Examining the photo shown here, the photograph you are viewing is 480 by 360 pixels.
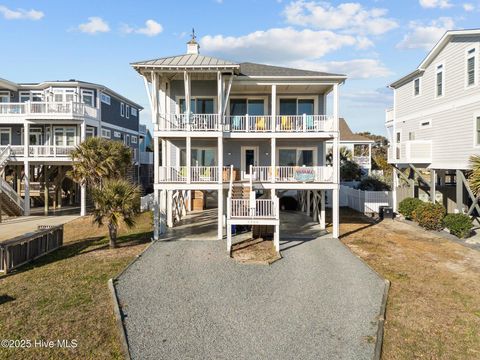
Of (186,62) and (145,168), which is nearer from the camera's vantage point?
(186,62)

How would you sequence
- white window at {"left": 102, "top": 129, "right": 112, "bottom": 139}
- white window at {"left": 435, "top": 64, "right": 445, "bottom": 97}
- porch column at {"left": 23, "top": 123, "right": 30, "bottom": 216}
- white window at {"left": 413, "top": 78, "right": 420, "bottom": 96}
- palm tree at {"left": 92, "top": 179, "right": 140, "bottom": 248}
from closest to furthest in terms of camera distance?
1. palm tree at {"left": 92, "top": 179, "right": 140, "bottom": 248}
2. white window at {"left": 435, "top": 64, "right": 445, "bottom": 97}
3. white window at {"left": 413, "top": 78, "right": 420, "bottom": 96}
4. porch column at {"left": 23, "top": 123, "right": 30, "bottom": 216}
5. white window at {"left": 102, "top": 129, "right": 112, "bottom": 139}

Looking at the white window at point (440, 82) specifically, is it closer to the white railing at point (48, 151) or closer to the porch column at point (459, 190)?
the porch column at point (459, 190)

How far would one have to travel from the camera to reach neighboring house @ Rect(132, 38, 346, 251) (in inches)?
708

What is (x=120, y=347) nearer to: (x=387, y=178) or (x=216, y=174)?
(x=216, y=174)

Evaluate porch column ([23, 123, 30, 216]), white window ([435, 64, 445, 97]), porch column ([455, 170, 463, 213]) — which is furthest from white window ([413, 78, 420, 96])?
porch column ([23, 123, 30, 216])

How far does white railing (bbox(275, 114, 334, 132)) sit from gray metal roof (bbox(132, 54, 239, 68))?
4276 mm

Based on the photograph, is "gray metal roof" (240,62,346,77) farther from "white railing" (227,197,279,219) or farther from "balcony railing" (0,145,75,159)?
"balcony railing" (0,145,75,159)

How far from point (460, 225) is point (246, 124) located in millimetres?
12463

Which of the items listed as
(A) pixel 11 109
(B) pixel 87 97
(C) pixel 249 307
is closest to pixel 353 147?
(B) pixel 87 97

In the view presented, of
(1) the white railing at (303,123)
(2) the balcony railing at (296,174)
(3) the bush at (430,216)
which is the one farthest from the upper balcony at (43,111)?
(3) the bush at (430,216)

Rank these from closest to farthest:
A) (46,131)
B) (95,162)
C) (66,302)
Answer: (66,302)
(95,162)
(46,131)

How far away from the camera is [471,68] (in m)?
18.5

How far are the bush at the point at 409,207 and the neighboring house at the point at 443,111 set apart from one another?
1.03 meters

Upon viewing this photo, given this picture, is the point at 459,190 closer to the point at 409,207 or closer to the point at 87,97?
the point at 409,207
